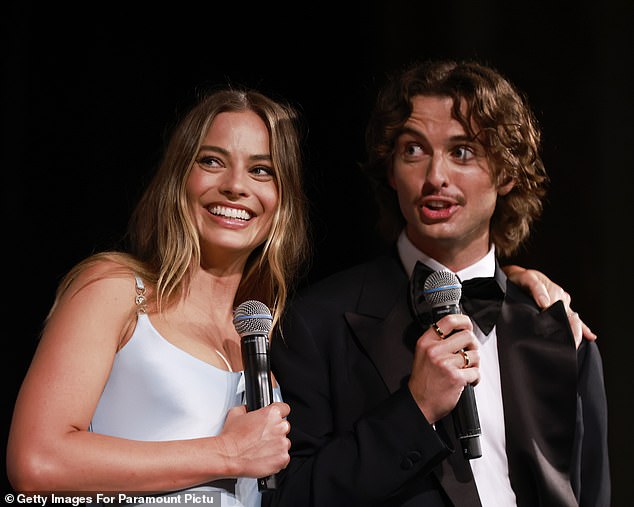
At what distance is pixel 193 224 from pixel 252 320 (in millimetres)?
541

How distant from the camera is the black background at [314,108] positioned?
3422mm

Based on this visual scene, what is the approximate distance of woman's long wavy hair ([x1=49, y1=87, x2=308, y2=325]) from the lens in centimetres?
260

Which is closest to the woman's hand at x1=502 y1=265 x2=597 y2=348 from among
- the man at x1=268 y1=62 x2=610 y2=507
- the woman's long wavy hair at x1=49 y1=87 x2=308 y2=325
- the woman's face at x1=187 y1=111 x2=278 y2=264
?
the man at x1=268 y1=62 x2=610 y2=507

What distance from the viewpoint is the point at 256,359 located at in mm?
2168

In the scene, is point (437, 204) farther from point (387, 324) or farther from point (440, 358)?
point (440, 358)

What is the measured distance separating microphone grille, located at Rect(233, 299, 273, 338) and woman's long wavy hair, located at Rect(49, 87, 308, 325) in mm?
338

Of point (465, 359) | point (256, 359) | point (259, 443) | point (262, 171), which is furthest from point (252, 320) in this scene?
point (262, 171)

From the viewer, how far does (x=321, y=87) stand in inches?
157

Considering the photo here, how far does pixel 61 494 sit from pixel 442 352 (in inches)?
40.0

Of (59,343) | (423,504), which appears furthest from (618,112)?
(59,343)

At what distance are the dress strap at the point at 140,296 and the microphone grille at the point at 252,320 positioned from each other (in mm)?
Result: 319

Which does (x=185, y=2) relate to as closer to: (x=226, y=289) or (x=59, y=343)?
(x=226, y=289)
